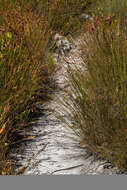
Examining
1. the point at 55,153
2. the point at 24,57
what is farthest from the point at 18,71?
the point at 55,153

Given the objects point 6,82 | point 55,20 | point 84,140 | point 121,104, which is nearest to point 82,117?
point 84,140

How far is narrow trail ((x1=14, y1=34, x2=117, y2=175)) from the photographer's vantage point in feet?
9.11

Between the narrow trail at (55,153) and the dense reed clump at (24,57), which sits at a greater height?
the dense reed clump at (24,57)

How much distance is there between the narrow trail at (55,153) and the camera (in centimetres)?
278

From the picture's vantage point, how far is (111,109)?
2.68 meters

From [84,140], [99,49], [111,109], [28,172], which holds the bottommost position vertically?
[28,172]

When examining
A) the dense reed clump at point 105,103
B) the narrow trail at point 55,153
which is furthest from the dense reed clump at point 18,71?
the dense reed clump at point 105,103

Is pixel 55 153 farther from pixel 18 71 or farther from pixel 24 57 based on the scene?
pixel 24 57

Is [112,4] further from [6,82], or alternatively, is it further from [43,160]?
[43,160]

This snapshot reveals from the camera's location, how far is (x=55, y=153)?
3.01m

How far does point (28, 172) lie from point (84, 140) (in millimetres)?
478

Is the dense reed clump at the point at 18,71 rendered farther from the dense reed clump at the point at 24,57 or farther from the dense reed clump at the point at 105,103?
the dense reed clump at the point at 105,103

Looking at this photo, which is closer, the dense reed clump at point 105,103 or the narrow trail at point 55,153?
the dense reed clump at point 105,103

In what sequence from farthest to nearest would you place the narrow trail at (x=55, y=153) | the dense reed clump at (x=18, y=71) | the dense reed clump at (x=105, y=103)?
the dense reed clump at (x=18, y=71) < the narrow trail at (x=55, y=153) < the dense reed clump at (x=105, y=103)
